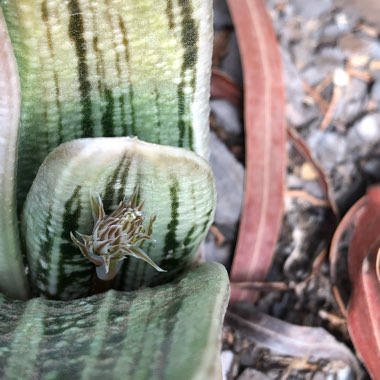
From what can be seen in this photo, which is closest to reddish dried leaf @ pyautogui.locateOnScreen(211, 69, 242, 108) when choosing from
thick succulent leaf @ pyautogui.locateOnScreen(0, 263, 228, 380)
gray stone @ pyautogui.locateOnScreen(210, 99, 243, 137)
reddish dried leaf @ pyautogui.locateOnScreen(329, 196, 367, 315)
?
gray stone @ pyautogui.locateOnScreen(210, 99, 243, 137)

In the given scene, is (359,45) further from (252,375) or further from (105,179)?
(105,179)

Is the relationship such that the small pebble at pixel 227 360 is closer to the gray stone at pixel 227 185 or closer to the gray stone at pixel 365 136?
the gray stone at pixel 227 185

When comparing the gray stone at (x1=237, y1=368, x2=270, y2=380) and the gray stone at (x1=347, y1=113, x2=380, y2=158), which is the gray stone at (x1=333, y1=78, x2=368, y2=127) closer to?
the gray stone at (x1=347, y1=113, x2=380, y2=158)

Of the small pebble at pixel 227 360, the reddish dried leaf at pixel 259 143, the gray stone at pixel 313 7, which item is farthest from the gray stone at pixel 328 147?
the small pebble at pixel 227 360

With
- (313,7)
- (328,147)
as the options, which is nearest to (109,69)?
(328,147)

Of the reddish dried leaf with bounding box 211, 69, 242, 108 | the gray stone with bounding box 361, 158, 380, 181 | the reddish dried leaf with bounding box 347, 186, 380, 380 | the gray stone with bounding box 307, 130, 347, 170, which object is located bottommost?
the reddish dried leaf with bounding box 347, 186, 380, 380

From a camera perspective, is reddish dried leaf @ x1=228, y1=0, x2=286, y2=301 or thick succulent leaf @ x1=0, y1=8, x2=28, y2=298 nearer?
thick succulent leaf @ x1=0, y1=8, x2=28, y2=298

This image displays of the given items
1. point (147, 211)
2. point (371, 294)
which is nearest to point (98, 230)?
point (147, 211)

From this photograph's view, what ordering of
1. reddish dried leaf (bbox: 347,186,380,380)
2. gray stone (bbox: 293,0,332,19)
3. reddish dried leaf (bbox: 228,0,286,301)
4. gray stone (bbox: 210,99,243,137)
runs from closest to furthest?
reddish dried leaf (bbox: 347,186,380,380) < reddish dried leaf (bbox: 228,0,286,301) < gray stone (bbox: 210,99,243,137) < gray stone (bbox: 293,0,332,19)
